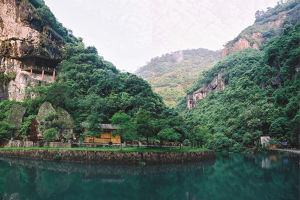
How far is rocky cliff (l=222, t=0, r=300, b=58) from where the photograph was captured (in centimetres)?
10138

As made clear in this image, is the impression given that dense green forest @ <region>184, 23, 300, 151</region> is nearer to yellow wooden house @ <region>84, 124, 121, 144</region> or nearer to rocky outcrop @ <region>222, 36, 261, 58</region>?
yellow wooden house @ <region>84, 124, 121, 144</region>

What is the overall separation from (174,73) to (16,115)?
408 feet

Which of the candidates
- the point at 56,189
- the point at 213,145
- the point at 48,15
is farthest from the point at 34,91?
the point at 213,145

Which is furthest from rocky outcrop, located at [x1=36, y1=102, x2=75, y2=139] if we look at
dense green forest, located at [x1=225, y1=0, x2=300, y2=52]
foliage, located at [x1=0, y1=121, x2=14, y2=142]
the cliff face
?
dense green forest, located at [x1=225, y1=0, x2=300, y2=52]

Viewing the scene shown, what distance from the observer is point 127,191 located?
13.9 m

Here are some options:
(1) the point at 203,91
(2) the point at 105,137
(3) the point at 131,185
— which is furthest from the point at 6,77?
(1) the point at 203,91

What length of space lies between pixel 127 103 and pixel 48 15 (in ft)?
107

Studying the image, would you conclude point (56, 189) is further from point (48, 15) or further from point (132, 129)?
point (48, 15)

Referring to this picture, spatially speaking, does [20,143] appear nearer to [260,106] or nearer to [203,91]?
[260,106]

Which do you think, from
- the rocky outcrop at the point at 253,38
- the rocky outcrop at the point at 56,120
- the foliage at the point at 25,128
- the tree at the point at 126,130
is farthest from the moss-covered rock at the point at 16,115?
the rocky outcrop at the point at 253,38

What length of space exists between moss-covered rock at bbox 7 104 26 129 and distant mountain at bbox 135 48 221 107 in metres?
79.1

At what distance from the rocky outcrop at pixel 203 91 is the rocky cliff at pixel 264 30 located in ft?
105

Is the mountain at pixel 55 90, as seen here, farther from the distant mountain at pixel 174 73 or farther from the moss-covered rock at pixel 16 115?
the distant mountain at pixel 174 73

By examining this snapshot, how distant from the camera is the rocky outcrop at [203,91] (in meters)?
86.5
